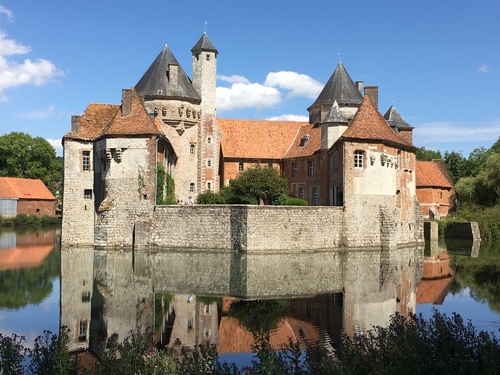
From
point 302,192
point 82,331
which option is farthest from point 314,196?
point 82,331

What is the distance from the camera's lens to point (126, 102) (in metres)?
30.7

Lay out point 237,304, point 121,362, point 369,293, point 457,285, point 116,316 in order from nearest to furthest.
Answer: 1. point 121,362
2. point 116,316
3. point 237,304
4. point 369,293
5. point 457,285

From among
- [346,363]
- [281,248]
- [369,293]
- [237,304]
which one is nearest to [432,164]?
[281,248]

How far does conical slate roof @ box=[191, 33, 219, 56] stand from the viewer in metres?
40.1

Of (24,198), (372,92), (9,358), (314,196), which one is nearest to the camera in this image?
(9,358)

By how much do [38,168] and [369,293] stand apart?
63475 millimetres

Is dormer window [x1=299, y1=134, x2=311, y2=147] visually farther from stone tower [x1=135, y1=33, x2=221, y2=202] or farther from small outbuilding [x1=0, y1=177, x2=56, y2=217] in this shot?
small outbuilding [x1=0, y1=177, x2=56, y2=217]

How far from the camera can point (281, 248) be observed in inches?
1118

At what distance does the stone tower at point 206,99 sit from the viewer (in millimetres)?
40062

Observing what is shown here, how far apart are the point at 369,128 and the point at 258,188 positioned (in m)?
8.42

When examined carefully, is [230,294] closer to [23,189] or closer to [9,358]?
[9,358]

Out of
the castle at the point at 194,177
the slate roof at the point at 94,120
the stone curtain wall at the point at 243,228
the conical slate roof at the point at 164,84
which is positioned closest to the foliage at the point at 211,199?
the castle at the point at 194,177

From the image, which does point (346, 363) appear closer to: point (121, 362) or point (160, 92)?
point (121, 362)

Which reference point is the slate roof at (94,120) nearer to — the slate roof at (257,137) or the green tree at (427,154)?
the slate roof at (257,137)
